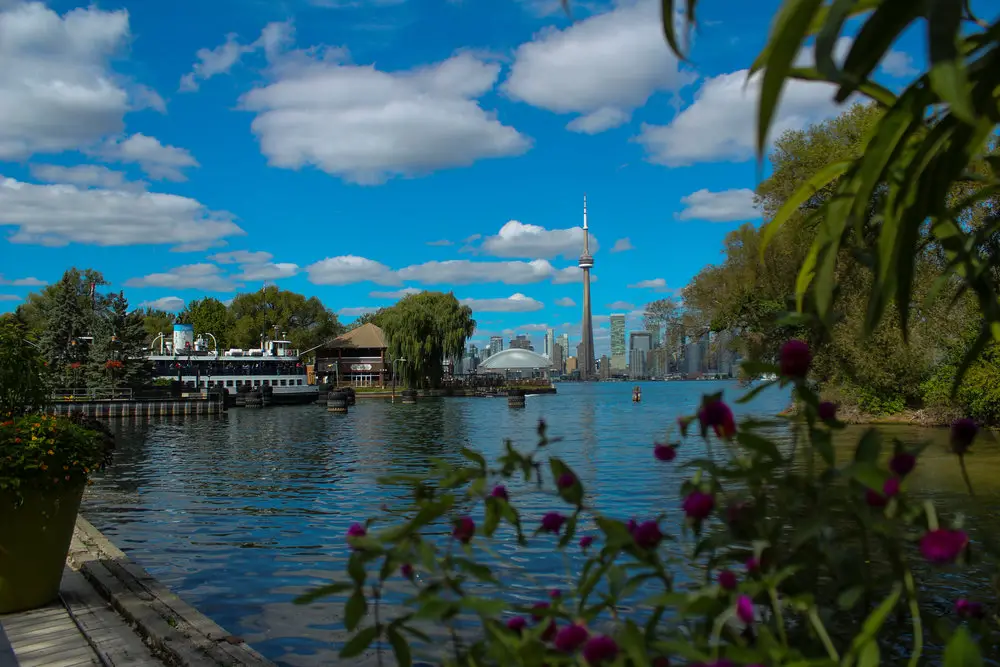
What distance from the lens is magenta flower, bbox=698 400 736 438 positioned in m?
1.66

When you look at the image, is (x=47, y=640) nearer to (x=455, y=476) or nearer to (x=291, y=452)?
(x=455, y=476)

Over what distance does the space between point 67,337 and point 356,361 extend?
43.9 m

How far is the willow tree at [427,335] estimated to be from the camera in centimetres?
→ 6669

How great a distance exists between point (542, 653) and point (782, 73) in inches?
50.2

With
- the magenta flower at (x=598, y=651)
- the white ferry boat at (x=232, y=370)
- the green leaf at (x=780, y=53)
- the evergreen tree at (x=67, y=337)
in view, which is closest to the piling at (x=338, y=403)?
the white ferry boat at (x=232, y=370)

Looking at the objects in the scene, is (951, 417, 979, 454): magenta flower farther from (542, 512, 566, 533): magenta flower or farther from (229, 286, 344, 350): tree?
(229, 286, 344, 350): tree

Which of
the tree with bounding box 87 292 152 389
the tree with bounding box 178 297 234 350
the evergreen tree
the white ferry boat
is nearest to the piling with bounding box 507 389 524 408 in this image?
the white ferry boat

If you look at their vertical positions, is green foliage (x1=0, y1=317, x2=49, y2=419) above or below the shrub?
above

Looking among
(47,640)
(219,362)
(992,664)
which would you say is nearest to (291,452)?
(47,640)

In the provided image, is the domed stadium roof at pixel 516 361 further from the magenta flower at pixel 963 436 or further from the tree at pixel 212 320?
the magenta flower at pixel 963 436

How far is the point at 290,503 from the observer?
1232cm

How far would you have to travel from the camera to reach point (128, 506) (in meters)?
12.0

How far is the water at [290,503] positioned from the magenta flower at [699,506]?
29 cm

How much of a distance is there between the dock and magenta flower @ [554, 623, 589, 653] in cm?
259
